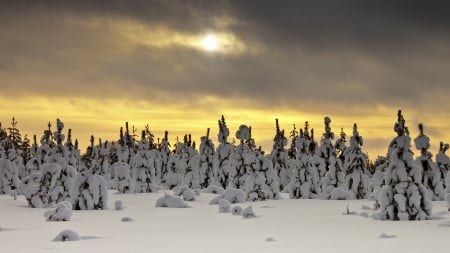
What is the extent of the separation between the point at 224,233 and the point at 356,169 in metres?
27.7

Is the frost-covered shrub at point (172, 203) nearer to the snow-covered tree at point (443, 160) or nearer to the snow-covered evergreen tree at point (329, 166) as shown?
the snow-covered evergreen tree at point (329, 166)

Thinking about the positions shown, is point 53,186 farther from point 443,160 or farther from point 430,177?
point 443,160

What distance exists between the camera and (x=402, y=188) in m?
23.6

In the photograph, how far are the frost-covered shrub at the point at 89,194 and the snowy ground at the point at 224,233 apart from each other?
2815mm

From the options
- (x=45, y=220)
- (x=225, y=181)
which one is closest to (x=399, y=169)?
(x=45, y=220)

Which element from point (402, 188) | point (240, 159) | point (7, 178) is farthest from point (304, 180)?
point (7, 178)

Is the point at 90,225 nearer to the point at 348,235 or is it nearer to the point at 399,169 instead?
the point at 348,235

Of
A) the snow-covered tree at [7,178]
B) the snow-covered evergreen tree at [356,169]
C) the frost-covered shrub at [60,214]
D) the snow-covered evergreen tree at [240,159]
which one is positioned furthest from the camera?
the snow-covered tree at [7,178]

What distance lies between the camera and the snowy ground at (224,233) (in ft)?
45.0

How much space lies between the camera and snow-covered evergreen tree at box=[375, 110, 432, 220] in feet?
75.8

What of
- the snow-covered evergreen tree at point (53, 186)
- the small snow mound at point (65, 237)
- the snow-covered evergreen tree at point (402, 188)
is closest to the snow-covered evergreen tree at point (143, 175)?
the snow-covered evergreen tree at point (53, 186)

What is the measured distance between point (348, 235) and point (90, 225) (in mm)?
8375

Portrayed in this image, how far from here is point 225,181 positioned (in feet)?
174

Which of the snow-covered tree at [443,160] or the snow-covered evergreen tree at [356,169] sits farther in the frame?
the snow-covered tree at [443,160]
